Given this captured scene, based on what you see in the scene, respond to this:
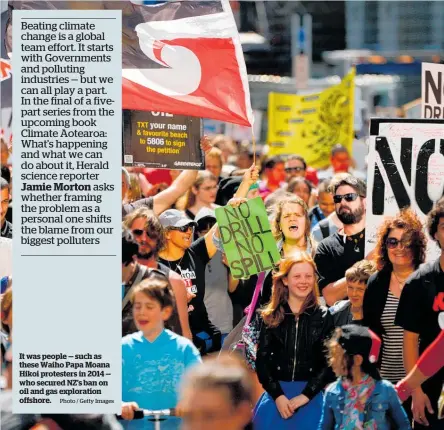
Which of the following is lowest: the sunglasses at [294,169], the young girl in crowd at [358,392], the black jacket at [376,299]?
the young girl in crowd at [358,392]

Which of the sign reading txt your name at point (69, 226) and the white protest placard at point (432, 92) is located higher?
the white protest placard at point (432, 92)

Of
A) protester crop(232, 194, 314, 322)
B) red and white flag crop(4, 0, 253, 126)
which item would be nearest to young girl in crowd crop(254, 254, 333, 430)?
red and white flag crop(4, 0, 253, 126)

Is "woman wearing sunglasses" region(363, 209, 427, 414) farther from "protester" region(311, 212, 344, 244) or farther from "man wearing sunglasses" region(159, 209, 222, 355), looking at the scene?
"protester" region(311, 212, 344, 244)

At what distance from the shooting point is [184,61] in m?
7.34

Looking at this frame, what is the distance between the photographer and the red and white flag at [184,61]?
7.23 meters

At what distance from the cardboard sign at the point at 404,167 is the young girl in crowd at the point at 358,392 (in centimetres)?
118

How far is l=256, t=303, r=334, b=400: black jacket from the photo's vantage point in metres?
7.12

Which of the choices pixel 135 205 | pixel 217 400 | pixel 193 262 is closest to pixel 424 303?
pixel 193 262

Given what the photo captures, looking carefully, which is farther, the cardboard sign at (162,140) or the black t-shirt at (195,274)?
the black t-shirt at (195,274)

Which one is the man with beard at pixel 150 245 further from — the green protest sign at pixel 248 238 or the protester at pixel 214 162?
the protester at pixel 214 162

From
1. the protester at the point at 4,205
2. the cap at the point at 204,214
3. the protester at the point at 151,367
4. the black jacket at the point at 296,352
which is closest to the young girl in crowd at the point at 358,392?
the black jacket at the point at 296,352

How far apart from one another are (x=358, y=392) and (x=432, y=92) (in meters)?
3.74

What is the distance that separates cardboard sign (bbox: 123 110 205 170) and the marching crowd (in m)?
0.21

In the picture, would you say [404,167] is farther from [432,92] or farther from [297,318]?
[432,92]
